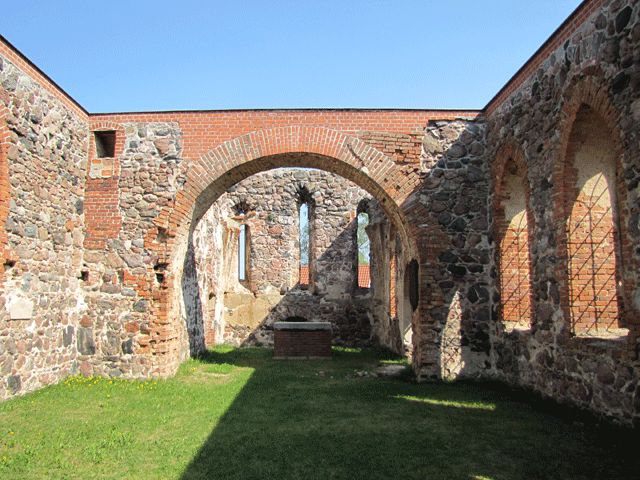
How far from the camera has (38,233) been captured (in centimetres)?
760

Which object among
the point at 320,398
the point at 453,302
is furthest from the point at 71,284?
the point at 453,302

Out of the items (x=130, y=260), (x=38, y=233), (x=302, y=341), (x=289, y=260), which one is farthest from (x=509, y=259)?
(x=289, y=260)

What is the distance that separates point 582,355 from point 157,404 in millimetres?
5313

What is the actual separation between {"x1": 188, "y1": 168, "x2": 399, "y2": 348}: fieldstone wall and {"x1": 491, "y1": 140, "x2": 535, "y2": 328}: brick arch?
6345 mm

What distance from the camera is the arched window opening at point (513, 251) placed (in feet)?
26.7

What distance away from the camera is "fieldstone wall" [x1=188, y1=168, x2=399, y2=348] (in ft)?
49.9

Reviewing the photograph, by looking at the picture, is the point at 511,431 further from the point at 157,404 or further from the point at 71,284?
the point at 71,284

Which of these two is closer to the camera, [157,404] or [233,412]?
[233,412]

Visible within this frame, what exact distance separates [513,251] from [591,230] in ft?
6.83

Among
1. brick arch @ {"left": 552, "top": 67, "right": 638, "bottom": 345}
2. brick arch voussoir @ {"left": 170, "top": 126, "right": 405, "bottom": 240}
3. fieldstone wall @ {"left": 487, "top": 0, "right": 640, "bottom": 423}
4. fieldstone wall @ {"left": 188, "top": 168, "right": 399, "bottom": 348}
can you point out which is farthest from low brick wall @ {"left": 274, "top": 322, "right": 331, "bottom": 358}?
brick arch @ {"left": 552, "top": 67, "right": 638, "bottom": 345}

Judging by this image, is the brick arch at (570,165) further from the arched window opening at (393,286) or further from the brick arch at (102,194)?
the brick arch at (102,194)

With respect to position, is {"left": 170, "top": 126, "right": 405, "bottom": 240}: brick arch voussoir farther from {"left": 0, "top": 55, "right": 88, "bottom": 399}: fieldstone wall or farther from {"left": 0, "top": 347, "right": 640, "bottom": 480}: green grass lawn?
{"left": 0, "top": 347, "right": 640, "bottom": 480}: green grass lawn

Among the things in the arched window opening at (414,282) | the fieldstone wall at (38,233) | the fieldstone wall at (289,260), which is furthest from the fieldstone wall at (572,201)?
the fieldstone wall at (289,260)

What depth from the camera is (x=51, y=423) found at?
5836mm
